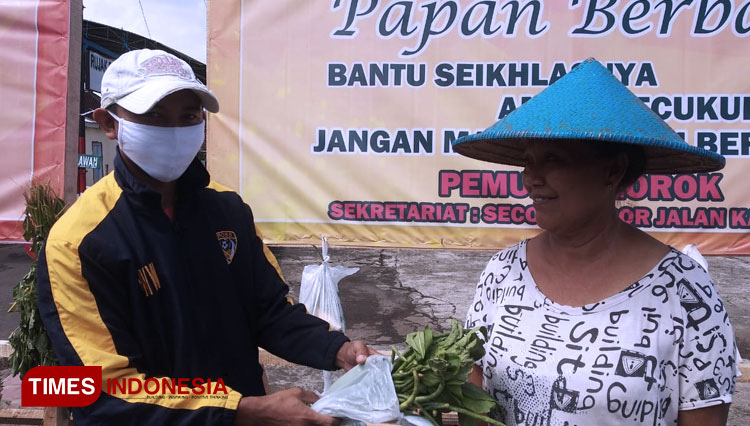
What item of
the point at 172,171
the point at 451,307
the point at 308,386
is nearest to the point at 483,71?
the point at 172,171

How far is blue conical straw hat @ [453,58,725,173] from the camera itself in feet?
4.69

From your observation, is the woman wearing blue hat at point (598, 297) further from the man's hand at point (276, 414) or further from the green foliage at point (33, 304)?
the green foliage at point (33, 304)

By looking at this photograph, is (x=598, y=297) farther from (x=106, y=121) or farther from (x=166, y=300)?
(x=106, y=121)

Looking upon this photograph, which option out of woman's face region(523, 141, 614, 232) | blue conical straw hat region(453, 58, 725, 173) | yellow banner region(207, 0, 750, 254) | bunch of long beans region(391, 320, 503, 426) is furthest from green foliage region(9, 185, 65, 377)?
woman's face region(523, 141, 614, 232)

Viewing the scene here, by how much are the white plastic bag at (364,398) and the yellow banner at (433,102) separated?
185 cm

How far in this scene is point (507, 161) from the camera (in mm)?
2061

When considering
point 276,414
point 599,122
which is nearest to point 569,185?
point 599,122

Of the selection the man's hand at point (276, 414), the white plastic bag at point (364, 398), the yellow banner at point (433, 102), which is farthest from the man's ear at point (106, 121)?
the yellow banner at point (433, 102)

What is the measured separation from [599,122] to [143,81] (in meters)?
1.34

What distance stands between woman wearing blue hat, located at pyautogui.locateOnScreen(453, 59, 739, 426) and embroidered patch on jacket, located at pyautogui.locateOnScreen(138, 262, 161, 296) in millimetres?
1016

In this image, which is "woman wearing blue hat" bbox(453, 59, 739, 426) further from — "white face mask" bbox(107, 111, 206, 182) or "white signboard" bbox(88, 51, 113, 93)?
"white signboard" bbox(88, 51, 113, 93)

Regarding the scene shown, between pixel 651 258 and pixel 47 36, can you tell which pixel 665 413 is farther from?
pixel 47 36

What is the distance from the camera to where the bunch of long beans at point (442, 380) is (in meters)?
1.59

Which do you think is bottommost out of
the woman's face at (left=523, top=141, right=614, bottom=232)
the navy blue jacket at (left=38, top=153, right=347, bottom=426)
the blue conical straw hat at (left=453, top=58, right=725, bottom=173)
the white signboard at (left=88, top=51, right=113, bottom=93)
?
the navy blue jacket at (left=38, top=153, right=347, bottom=426)
